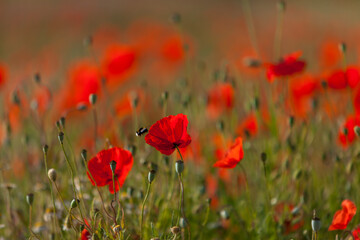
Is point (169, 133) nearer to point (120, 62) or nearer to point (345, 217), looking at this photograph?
point (345, 217)

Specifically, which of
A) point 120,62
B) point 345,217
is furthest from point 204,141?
point 345,217

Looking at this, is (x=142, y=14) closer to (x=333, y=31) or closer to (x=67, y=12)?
(x=67, y=12)

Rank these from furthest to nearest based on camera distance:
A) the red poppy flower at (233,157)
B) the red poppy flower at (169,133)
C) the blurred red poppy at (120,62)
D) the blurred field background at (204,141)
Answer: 1. the blurred red poppy at (120,62)
2. the blurred field background at (204,141)
3. the red poppy flower at (233,157)
4. the red poppy flower at (169,133)

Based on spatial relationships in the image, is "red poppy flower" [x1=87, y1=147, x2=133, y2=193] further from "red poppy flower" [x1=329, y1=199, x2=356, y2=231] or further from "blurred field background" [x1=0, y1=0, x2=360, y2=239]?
"red poppy flower" [x1=329, y1=199, x2=356, y2=231]

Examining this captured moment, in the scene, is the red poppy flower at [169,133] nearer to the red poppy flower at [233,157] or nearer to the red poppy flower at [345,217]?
the red poppy flower at [233,157]

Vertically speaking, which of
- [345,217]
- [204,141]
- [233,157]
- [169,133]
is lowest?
[204,141]

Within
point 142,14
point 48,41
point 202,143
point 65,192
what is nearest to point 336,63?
point 202,143

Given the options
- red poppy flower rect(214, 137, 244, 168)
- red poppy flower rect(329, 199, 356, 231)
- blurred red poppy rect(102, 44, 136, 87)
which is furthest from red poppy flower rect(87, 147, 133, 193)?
blurred red poppy rect(102, 44, 136, 87)

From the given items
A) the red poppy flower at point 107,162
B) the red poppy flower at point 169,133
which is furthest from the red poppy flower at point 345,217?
the red poppy flower at point 107,162

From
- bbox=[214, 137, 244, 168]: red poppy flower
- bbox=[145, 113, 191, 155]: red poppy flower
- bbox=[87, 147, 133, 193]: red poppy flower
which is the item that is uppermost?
bbox=[145, 113, 191, 155]: red poppy flower
